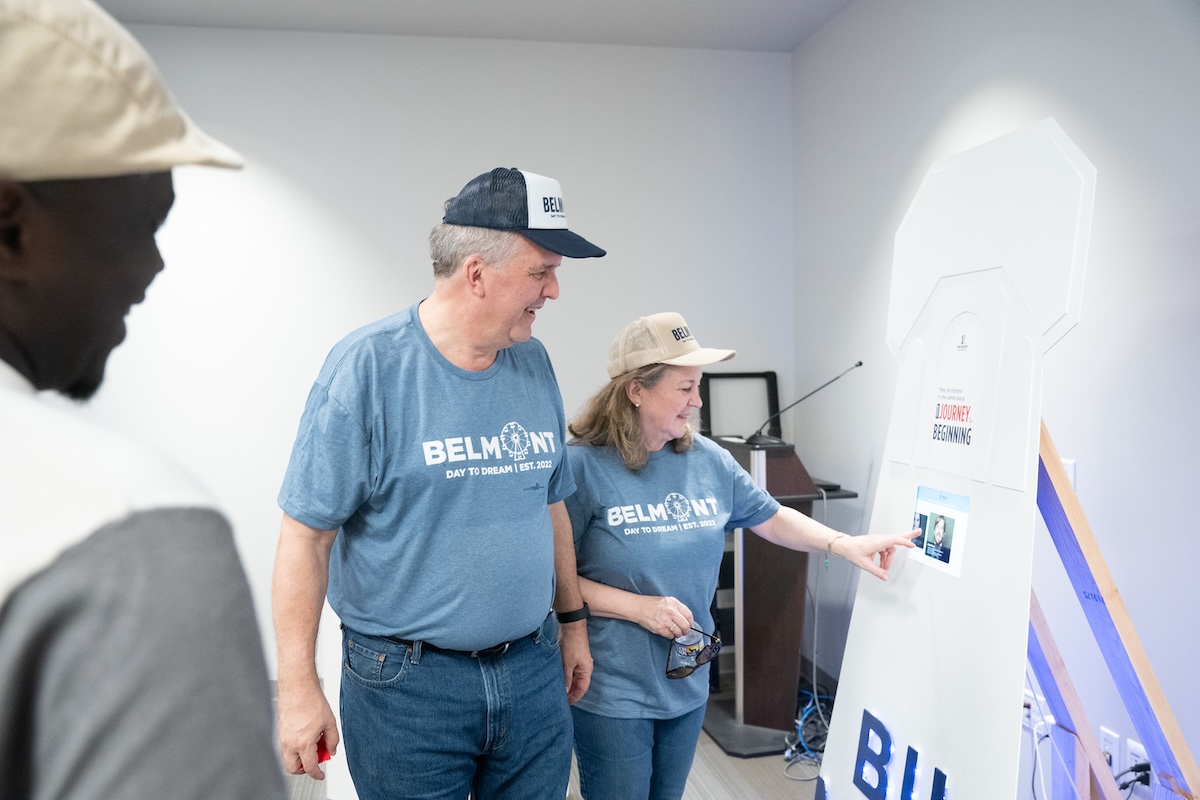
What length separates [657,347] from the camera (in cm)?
187

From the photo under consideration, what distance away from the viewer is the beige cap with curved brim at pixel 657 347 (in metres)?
1.86

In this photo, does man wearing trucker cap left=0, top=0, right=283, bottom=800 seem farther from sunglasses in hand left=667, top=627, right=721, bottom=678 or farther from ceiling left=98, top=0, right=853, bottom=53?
ceiling left=98, top=0, right=853, bottom=53

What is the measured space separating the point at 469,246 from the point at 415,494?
16.7 inches

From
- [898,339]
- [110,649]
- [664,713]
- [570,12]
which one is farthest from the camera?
[570,12]

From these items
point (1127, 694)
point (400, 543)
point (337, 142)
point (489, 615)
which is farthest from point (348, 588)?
point (337, 142)

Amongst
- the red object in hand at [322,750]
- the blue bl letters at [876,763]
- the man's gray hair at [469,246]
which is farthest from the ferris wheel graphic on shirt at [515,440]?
the blue bl letters at [876,763]

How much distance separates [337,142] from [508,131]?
2.31 feet

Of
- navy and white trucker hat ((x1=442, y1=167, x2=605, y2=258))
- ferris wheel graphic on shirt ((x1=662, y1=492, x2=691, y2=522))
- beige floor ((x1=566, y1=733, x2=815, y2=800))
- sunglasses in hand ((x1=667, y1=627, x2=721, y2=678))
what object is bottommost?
beige floor ((x1=566, y1=733, x2=815, y2=800))

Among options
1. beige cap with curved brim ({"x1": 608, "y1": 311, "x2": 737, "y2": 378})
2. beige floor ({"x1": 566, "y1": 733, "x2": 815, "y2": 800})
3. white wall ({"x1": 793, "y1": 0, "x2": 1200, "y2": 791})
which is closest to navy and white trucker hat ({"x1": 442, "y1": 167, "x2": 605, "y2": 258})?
beige cap with curved brim ({"x1": 608, "y1": 311, "x2": 737, "y2": 378})

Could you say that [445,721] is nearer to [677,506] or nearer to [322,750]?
[322,750]

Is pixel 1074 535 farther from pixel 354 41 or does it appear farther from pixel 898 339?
pixel 354 41

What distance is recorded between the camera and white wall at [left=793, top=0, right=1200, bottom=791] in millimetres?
1997

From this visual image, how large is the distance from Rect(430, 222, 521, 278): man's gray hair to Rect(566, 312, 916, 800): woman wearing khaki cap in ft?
1.67

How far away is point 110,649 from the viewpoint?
0.35 m
